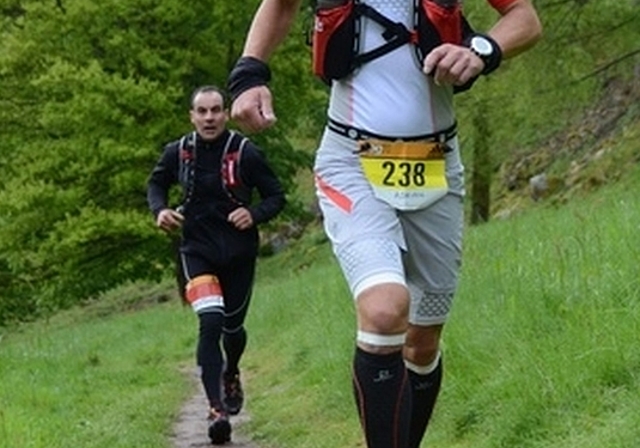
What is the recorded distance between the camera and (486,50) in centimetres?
415

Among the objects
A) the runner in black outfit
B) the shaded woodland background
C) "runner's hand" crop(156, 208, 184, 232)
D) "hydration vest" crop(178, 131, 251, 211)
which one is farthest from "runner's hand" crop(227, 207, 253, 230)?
the shaded woodland background

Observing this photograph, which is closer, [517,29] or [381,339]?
[381,339]

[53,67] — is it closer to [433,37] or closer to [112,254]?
[112,254]

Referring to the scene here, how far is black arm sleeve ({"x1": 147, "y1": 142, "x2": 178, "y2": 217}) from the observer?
8.27 meters

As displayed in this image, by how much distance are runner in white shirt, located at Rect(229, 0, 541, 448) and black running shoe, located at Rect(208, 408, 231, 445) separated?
312 cm

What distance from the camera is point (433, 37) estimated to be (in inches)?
170

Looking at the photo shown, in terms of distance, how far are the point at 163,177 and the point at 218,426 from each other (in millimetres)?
1726

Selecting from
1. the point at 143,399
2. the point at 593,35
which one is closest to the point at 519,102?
the point at 593,35

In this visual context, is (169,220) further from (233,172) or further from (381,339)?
(381,339)

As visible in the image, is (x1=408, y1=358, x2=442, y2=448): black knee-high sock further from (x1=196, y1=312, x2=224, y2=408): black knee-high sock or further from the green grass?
(x1=196, y1=312, x2=224, y2=408): black knee-high sock

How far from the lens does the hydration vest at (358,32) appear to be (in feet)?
14.2

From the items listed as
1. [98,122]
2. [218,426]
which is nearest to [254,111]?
[218,426]

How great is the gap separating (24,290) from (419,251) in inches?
1128

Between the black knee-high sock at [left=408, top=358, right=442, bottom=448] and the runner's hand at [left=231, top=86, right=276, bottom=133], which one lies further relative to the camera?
the black knee-high sock at [left=408, top=358, right=442, bottom=448]
